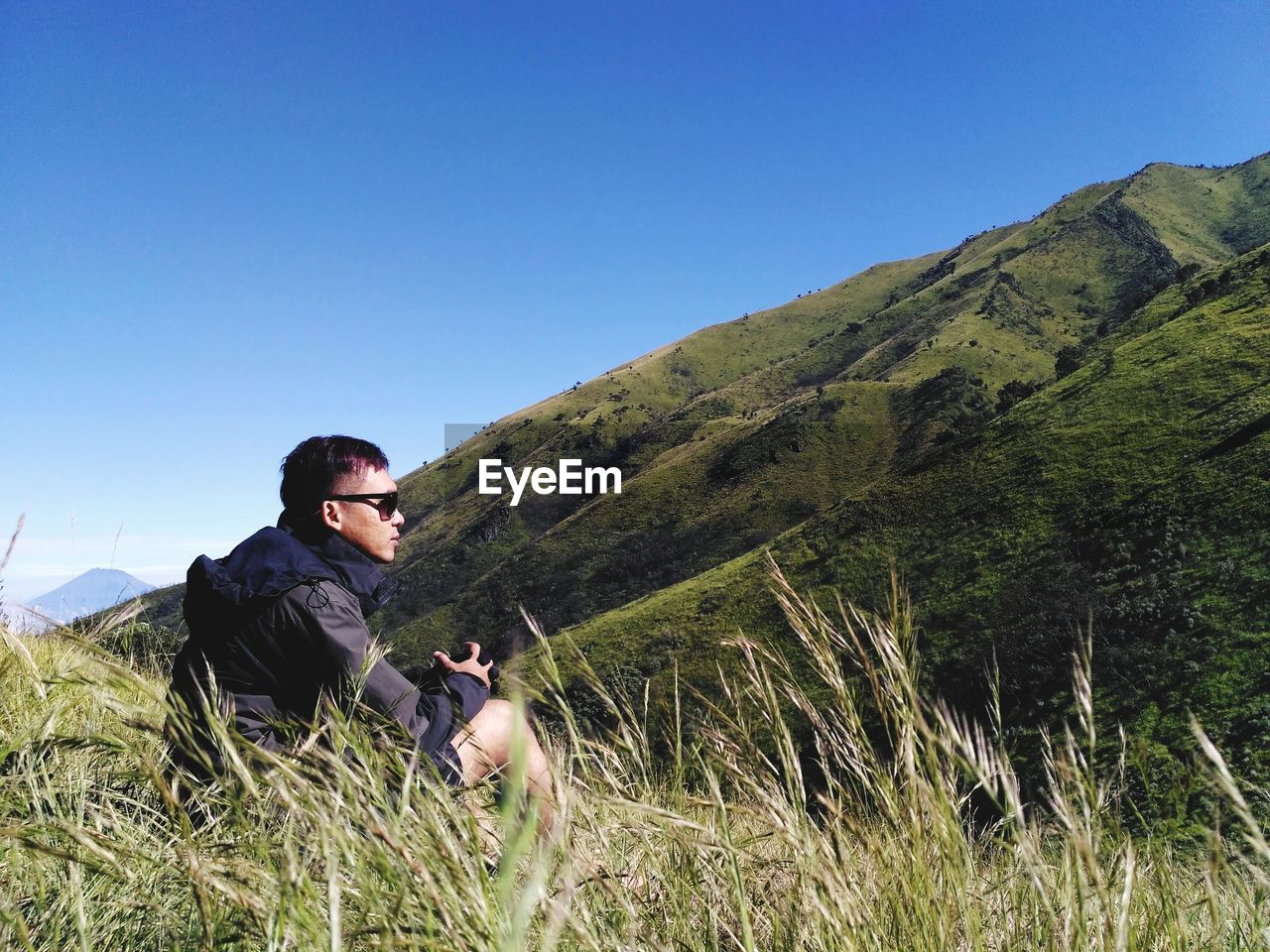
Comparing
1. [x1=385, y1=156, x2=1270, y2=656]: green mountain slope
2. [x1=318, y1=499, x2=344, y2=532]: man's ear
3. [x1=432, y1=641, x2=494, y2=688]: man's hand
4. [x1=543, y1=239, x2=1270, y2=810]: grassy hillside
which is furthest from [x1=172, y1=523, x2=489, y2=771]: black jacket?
[x1=385, y1=156, x2=1270, y2=656]: green mountain slope

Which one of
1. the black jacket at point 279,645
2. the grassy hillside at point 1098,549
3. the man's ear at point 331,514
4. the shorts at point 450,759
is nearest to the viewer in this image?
the shorts at point 450,759

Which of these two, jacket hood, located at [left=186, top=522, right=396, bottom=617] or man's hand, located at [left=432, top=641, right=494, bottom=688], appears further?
man's hand, located at [left=432, top=641, right=494, bottom=688]

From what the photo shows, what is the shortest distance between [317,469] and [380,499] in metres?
0.25

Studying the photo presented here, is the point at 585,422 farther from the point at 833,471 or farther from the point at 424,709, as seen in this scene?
the point at 424,709

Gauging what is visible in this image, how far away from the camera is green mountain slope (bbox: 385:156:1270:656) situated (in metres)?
71.5

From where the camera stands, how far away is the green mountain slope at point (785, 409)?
71500mm

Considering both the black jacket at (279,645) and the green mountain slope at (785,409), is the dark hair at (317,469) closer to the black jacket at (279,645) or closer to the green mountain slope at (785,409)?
the black jacket at (279,645)

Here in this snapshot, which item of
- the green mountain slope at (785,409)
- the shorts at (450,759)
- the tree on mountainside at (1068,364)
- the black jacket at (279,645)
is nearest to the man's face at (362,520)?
the black jacket at (279,645)

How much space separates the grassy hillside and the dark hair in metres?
14.2

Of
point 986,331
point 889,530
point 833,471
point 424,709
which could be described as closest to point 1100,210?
point 986,331

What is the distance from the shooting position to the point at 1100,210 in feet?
381

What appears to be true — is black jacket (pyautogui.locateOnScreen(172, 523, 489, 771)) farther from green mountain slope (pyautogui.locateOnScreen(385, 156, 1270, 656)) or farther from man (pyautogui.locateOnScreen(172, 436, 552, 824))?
green mountain slope (pyautogui.locateOnScreen(385, 156, 1270, 656))

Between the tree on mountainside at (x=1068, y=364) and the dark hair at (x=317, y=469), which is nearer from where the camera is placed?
the dark hair at (x=317, y=469)

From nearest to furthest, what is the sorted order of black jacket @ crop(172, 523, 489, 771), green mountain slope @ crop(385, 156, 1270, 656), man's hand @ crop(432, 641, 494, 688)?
1. black jacket @ crop(172, 523, 489, 771)
2. man's hand @ crop(432, 641, 494, 688)
3. green mountain slope @ crop(385, 156, 1270, 656)
